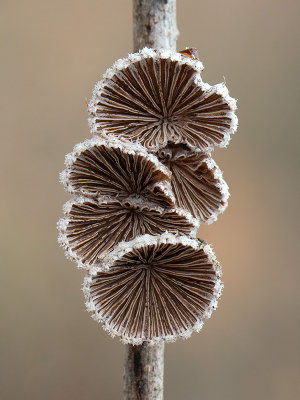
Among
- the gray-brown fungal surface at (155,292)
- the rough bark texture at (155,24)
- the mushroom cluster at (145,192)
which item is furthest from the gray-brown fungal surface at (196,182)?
the rough bark texture at (155,24)

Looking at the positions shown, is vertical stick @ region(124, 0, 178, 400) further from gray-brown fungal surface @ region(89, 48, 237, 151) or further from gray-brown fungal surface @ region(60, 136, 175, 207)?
gray-brown fungal surface @ region(60, 136, 175, 207)

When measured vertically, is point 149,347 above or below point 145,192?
below

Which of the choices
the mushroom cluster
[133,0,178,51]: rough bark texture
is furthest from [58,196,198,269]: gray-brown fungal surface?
[133,0,178,51]: rough bark texture

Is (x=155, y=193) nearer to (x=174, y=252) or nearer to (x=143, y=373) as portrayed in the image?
(x=174, y=252)

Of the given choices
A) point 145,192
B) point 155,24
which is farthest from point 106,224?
point 155,24

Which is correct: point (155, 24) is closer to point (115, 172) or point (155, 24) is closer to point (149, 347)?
point (115, 172)

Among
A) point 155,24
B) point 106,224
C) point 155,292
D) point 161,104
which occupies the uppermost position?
point 155,24
